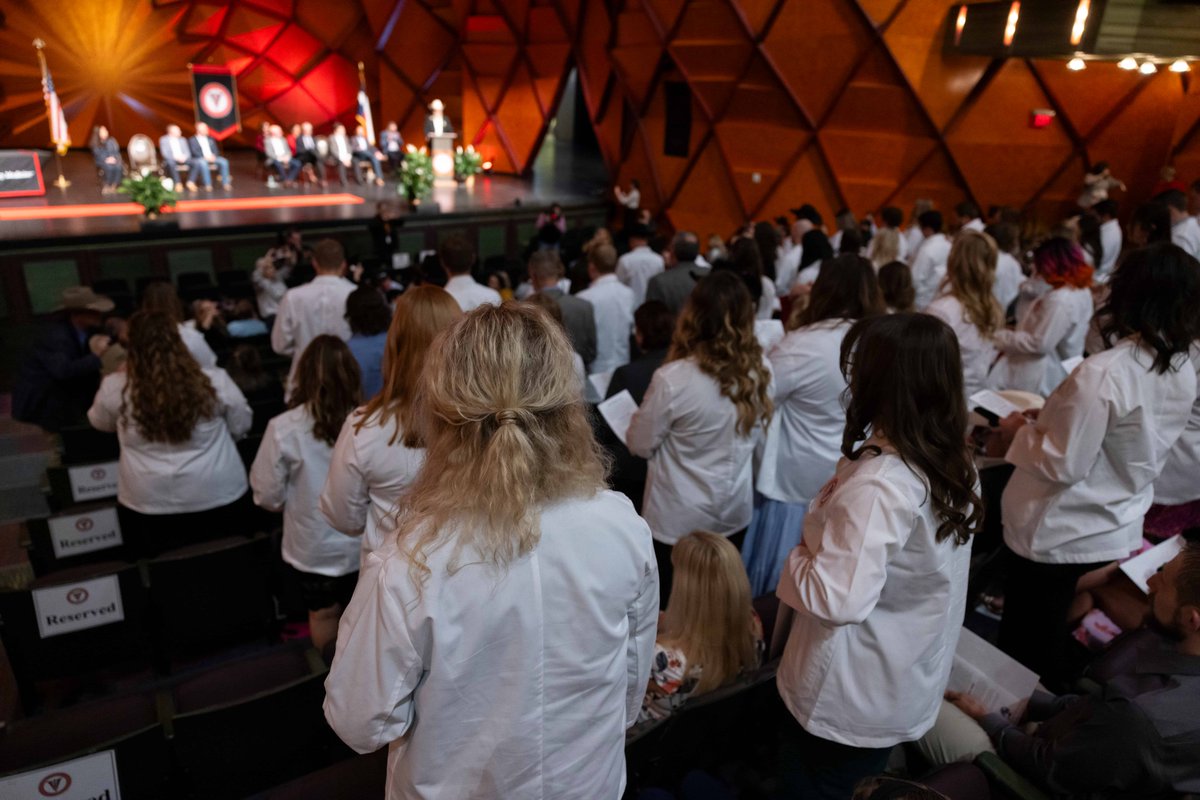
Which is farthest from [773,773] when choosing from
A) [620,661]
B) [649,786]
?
[620,661]

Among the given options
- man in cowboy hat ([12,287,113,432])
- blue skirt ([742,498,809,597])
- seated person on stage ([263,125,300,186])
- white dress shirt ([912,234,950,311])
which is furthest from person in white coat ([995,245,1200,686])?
seated person on stage ([263,125,300,186])

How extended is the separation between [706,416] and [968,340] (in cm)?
183

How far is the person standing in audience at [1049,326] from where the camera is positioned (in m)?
3.69

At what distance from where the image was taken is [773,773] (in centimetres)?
258

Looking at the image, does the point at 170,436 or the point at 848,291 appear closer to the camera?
the point at 848,291

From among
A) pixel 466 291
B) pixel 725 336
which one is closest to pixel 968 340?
pixel 725 336

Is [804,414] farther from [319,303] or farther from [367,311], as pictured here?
[319,303]

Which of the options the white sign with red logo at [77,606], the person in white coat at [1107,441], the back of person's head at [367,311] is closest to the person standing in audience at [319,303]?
the back of person's head at [367,311]

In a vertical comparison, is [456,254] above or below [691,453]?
above

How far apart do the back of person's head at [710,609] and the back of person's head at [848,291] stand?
126cm

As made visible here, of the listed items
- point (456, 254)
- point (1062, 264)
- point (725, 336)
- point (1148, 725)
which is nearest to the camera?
point (1148, 725)

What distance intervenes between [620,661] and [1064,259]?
332cm

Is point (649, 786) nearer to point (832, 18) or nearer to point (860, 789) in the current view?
point (860, 789)

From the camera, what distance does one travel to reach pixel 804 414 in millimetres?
3215
